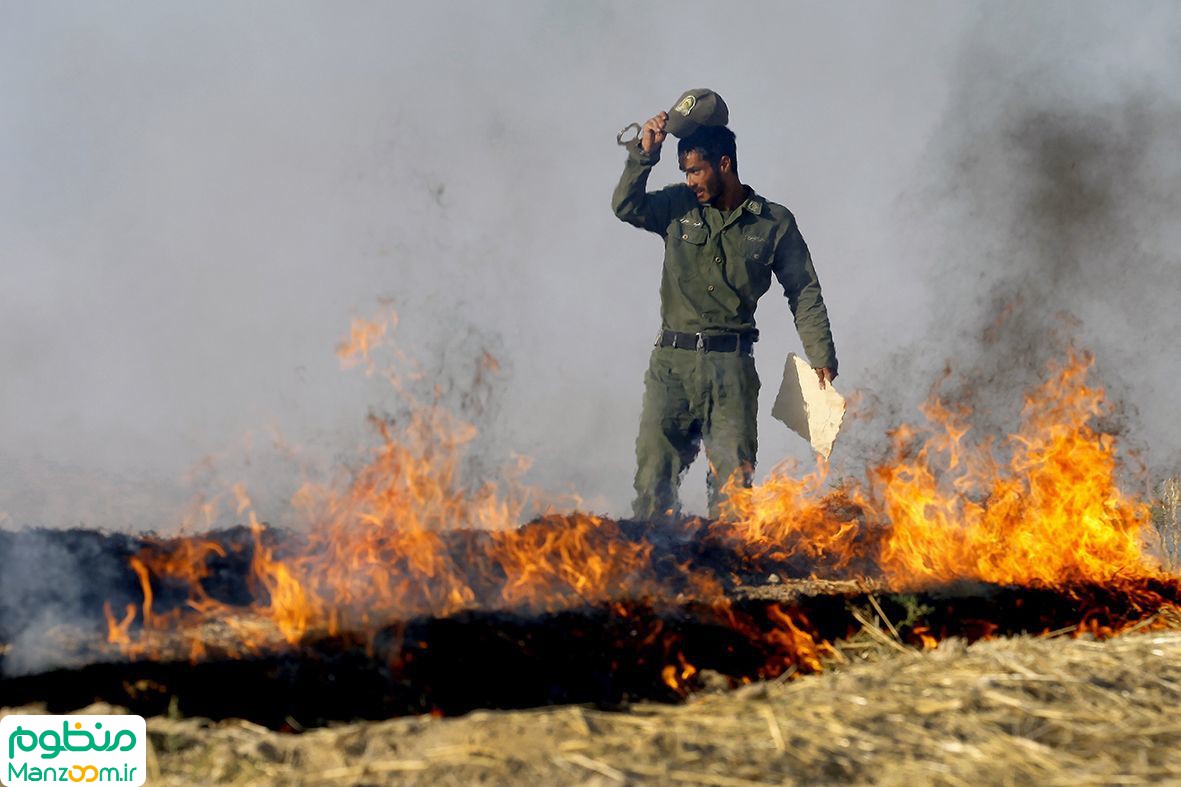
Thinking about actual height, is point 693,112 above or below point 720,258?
above

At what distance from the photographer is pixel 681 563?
5.38 m

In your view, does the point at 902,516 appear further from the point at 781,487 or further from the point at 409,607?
the point at 409,607

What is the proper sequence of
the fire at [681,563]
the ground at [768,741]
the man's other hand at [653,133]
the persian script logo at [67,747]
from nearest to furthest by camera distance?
the ground at [768,741]
the persian script logo at [67,747]
the fire at [681,563]
the man's other hand at [653,133]

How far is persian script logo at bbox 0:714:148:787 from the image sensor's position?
127 inches

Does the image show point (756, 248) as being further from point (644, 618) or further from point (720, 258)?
point (644, 618)

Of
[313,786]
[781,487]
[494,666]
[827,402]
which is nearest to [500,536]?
[494,666]

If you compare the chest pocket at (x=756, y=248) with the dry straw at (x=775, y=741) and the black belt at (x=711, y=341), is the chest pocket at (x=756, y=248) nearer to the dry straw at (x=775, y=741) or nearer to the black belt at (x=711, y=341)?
the black belt at (x=711, y=341)

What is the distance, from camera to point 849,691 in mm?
3688

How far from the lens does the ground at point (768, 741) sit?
297 cm

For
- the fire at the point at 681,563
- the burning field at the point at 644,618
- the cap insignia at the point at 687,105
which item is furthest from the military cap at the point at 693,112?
the burning field at the point at 644,618

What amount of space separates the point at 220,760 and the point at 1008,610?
3674mm

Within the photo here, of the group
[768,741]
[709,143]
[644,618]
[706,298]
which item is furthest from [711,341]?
[768,741]

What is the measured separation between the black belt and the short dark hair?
3.81 feet

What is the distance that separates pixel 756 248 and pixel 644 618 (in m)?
3.51
